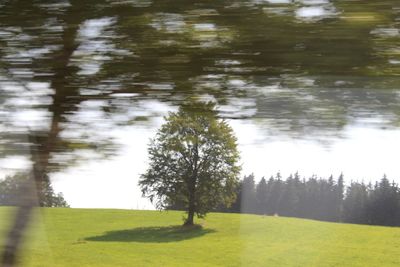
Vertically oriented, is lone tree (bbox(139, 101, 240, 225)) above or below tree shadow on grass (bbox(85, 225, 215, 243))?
above

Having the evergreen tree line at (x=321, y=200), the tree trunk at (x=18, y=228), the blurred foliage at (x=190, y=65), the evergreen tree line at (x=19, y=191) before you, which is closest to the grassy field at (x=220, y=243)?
the evergreen tree line at (x=321, y=200)

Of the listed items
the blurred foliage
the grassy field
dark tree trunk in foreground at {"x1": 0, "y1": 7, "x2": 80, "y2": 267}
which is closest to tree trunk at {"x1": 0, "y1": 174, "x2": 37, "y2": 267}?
dark tree trunk in foreground at {"x1": 0, "y1": 7, "x2": 80, "y2": 267}

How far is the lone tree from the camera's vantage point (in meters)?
4.37

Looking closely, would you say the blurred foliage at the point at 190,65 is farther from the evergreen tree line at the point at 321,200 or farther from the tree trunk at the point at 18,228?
the evergreen tree line at the point at 321,200

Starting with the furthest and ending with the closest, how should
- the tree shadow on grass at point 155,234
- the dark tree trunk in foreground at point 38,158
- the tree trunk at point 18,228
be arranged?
the tree shadow on grass at point 155,234 → the tree trunk at point 18,228 → the dark tree trunk in foreground at point 38,158

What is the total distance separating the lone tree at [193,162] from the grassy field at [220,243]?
11.4ft

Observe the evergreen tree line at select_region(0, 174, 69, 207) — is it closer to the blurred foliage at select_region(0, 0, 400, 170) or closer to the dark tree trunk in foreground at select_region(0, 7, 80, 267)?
the dark tree trunk in foreground at select_region(0, 7, 80, 267)

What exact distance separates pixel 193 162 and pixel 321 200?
278cm

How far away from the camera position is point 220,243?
518 inches

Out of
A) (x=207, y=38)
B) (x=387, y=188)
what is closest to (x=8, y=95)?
(x=207, y=38)

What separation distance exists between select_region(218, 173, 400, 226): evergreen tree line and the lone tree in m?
0.37

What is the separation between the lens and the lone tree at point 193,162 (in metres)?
4.37

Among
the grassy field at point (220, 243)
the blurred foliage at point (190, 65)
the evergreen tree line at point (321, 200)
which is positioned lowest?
the grassy field at point (220, 243)

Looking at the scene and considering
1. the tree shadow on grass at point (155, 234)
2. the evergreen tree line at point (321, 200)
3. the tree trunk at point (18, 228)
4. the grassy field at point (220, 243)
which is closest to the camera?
the tree trunk at point (18, 228)
